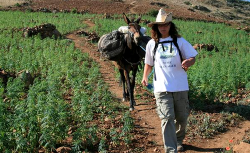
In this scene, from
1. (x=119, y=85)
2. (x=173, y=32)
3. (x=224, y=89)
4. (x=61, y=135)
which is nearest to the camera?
(x=173, y=32)

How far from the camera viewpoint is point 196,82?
791 centimetres

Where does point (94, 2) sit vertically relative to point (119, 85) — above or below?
above

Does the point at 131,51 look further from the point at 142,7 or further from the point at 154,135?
the point at 142,7

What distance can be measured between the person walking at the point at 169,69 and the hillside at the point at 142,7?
117 ft

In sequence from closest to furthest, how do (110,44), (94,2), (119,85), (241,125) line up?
(241,125) < (110,44) < (119,85) < (94,2)

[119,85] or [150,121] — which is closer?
[150,121]

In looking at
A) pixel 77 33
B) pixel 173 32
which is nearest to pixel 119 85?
pixel 173 32

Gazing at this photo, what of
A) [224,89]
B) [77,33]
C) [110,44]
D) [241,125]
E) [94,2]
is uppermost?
[94,2]

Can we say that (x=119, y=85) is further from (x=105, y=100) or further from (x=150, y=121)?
(x=150, y=121)

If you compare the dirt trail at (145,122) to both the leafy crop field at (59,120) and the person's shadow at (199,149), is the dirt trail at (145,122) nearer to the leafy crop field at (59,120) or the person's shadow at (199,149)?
the leafy crop field at (59,120)

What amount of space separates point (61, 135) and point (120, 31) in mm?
3495

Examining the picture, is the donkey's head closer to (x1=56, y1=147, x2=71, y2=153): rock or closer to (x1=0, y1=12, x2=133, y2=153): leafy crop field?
(x1=0, y1=12, x2=133, y2=153): leafy crop field

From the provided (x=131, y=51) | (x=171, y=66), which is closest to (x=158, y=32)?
(x=171, y=66)

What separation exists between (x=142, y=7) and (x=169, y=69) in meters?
44.8
